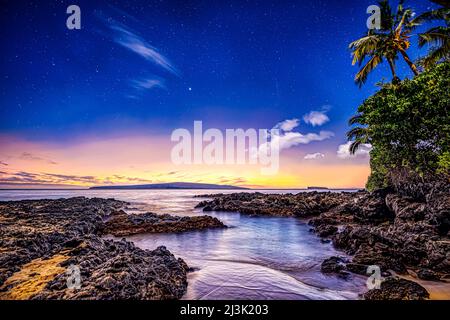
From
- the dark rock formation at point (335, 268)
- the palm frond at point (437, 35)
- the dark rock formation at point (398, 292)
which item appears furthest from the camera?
the palm frond at point (437, 35)

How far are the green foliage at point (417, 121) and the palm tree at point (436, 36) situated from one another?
3022 mm

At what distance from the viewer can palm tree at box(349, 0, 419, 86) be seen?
47.8 feet

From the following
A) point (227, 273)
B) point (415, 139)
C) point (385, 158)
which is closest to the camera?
point (227, 273)

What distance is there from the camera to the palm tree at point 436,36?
13023 millimetres

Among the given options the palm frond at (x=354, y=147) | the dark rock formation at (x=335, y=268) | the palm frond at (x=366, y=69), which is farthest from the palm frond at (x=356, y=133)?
the dark rock formation at (x=335, y=268)

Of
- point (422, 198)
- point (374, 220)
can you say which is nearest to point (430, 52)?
point (422, 198)

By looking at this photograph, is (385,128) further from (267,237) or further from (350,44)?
(267,237)

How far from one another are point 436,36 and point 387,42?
2.37 metres

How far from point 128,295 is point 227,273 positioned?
11.4 feet

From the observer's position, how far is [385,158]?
15.1m

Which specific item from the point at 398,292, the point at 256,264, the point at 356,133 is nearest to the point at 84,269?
the point at 256,264

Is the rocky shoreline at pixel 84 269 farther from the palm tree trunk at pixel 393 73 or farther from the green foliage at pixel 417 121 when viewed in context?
the palm tree trunk at pixel 393 73

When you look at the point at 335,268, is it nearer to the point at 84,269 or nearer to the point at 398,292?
the point at 398,292

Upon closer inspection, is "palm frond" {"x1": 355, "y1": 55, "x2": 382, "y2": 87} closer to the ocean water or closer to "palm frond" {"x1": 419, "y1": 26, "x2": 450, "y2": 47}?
"palm frond" {"x1": 419, "y1": 26, "x2": 450, "y2": 47}
